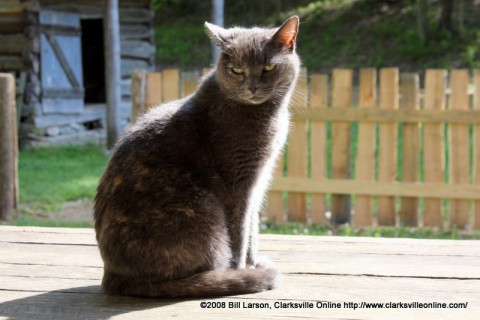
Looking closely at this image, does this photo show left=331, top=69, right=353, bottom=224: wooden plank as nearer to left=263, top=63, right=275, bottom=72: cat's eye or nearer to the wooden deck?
the wooden deck

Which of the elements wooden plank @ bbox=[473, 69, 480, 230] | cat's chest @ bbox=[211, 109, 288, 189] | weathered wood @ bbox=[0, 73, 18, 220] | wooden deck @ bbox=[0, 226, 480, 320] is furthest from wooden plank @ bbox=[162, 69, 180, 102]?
cat's chest @ bbox=[211, 109, 288, 189]

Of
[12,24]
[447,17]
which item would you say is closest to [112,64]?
[12,24]

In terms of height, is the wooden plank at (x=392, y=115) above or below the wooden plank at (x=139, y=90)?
below

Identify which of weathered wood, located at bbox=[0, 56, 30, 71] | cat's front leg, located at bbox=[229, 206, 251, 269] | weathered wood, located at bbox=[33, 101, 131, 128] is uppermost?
weathered wood, located at bbox=[0, 56, 30, 71]

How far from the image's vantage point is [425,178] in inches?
234

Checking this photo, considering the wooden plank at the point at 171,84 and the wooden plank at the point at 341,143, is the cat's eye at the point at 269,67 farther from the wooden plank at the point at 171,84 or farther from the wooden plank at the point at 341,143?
the wooden plank at the point at 171,84

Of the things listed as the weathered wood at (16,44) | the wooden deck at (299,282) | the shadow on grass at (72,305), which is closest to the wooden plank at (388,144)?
the wooden deck at (299,282)

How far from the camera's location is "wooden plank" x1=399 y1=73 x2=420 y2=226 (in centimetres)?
584

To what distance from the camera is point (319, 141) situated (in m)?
6.10

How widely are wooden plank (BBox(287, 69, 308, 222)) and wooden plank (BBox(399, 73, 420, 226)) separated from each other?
36.1 inches

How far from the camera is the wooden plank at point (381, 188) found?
5.84 m

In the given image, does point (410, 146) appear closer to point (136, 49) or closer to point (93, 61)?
point (136, 49)

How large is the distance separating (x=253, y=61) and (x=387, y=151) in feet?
12.2

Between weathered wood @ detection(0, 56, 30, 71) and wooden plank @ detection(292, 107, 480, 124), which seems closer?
wooden plank @ detection(292, 107, 480, 124)
